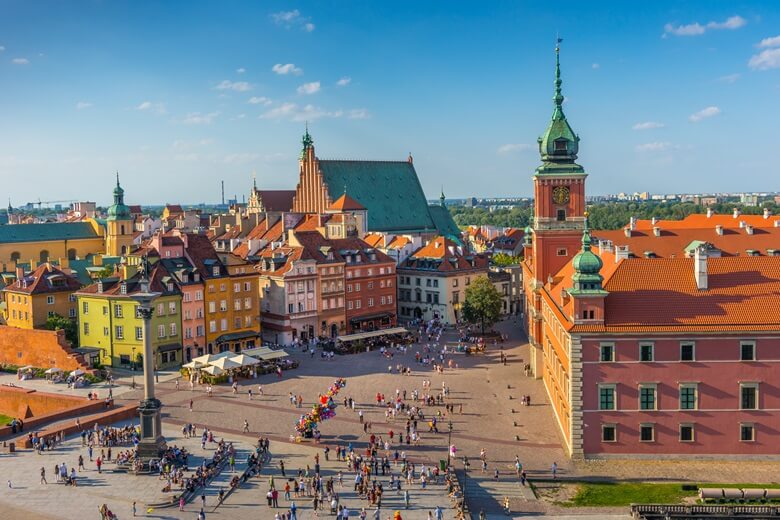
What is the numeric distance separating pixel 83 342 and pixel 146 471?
115ft

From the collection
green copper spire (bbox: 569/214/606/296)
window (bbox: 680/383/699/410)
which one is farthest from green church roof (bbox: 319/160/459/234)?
window (bbox: 680/383/699/410)

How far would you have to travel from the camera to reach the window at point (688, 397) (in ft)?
152

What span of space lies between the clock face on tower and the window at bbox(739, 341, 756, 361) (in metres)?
26.7

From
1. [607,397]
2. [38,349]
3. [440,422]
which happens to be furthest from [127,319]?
[607,397]

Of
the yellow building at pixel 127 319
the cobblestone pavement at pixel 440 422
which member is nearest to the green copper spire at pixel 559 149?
the cobblestone pavement at pixel 440 422

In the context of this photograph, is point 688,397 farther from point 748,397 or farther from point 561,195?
point 561,195

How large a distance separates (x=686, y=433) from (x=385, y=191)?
3492 inches

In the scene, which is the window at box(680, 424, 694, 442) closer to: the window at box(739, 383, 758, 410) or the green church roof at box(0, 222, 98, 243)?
the window at box(739, 383, 758, 410)

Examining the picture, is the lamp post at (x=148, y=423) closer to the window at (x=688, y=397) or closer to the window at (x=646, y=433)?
the window at (x=646, y=433)

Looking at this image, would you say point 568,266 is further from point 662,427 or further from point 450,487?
point 450,487

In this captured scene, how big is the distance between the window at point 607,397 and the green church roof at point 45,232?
97.7 meters

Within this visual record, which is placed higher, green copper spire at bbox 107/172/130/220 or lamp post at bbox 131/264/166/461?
green copper spire at bbox 107/172/130/220

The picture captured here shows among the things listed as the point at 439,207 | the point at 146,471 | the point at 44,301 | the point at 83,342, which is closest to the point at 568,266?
the point at 146,471

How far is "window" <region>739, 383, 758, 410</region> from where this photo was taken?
4622 cm
